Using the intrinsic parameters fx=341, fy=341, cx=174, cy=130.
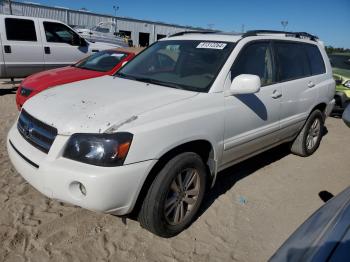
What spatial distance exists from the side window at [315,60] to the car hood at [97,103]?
8.79 ft

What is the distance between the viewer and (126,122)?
2.55 metres

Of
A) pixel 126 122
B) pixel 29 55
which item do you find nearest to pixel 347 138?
pixel 126 122

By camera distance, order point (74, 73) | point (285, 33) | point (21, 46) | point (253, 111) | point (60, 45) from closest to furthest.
→ point (253, 111) < point (285, 33) < point (74, 73) < point (21, 46) < point (60, 45)

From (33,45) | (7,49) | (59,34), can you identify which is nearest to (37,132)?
(7,49)

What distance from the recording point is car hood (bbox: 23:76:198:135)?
257cm

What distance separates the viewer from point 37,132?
110 inches

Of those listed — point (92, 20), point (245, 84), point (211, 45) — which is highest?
point (211, 45)

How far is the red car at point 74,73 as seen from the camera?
5859 millimetres

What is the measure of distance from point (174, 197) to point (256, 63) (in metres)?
1.83

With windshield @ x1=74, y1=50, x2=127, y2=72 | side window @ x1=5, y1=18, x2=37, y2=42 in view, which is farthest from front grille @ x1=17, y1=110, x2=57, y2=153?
side window @ x1=5, y1=18, x2=37, y2=42

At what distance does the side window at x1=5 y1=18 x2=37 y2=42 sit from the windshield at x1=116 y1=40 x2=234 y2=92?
5.89m

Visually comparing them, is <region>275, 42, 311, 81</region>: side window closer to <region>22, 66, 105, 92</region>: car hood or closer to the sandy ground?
the sandy ground

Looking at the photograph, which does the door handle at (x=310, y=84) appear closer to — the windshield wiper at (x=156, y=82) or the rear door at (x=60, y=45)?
the windshield wiper at (x=156, y=82)

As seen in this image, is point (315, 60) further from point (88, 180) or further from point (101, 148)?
point (88, 180)
